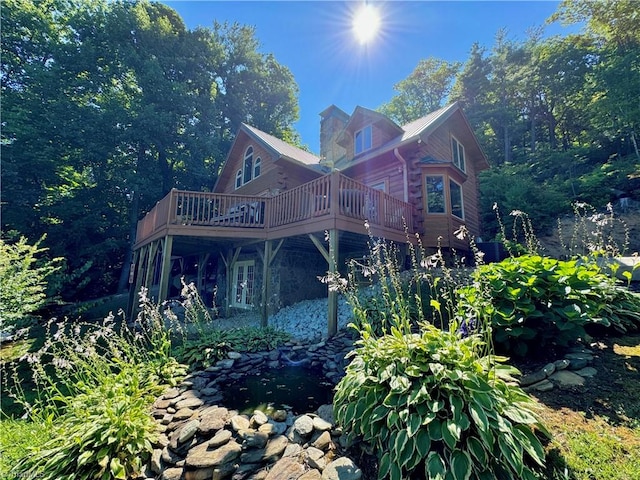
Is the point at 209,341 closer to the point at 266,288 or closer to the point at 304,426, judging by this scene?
the point at 266,288

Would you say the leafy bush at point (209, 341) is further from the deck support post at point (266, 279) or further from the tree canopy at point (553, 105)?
the tree canopy at point (553, 105)

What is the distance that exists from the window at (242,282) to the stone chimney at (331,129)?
698 cm

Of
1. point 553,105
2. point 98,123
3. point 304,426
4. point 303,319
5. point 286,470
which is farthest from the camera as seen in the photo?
point 553,105

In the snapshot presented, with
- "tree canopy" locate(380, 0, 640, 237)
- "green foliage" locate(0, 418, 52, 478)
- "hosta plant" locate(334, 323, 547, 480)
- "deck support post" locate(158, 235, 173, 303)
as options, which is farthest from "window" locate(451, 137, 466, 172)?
"green foliage" locate(0, 418, 52, 478)

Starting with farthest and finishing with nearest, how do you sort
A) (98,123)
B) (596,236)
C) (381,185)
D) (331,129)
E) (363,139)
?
(98,123)
(331,129)
(363,139)
(381,185)
(596,236)

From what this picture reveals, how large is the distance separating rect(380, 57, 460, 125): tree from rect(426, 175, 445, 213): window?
2282 cm

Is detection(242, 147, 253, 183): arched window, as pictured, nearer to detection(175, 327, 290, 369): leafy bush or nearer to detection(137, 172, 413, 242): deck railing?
detection(137, 172, 413, 242): deck railing

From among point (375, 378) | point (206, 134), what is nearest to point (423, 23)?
point (375, 378)

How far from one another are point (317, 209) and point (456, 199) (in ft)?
21.1

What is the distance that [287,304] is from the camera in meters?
10.3

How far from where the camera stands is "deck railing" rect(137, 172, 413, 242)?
23.0ft

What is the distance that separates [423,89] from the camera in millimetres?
30203

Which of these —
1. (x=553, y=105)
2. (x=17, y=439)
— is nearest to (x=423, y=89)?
(x=553, y=105)

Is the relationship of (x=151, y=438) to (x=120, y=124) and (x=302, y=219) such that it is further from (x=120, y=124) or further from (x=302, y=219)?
(x=120, y=124)
